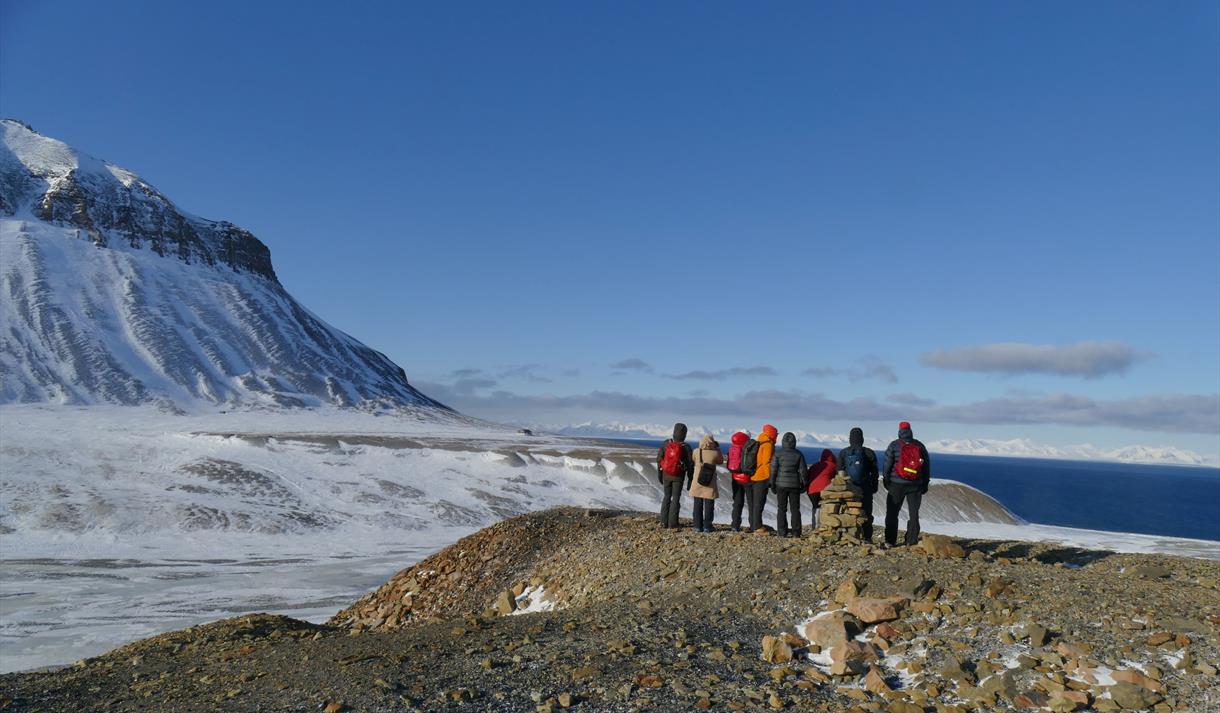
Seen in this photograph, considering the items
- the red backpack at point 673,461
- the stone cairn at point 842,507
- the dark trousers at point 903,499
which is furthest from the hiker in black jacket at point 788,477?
the red backpack at point 673,461

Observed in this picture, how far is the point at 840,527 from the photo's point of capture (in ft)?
52.2

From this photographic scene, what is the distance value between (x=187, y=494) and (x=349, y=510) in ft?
37.5

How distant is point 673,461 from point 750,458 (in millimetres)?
1765

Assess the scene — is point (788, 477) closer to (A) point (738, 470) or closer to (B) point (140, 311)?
(A) point (738, 470)

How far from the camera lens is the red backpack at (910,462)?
47.7ft

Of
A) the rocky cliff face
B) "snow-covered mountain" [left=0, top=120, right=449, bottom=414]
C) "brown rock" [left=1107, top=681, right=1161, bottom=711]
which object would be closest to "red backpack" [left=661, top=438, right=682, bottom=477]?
"brown rock" [left=1107, top=681, right=1161, bottom=711]

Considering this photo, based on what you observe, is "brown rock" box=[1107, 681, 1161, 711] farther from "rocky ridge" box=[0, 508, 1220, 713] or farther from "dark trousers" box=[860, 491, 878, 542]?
Answer: "dark trousers" box=[860, 491, 878, 542]

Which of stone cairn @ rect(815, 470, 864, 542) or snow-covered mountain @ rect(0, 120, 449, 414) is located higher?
snow-covered mountain @ rect(0, 120, 449, 414)

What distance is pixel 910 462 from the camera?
573 inches

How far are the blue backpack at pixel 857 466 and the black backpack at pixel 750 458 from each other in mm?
1946

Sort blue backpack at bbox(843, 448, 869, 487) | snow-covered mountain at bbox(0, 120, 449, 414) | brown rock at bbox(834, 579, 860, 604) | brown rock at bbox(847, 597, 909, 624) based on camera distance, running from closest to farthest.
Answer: brown rock at bbox(847, 597, 909, 624) < brown rock at bbox(834, 579, 860, 604) < blue backpack at bbox(843, 448, 869, 487) < snow-covered mountain at bbox(0, 120, 449, 414)

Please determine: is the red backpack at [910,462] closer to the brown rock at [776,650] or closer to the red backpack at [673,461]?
the red backpack at [673,461]

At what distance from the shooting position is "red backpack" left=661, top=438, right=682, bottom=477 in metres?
16.9

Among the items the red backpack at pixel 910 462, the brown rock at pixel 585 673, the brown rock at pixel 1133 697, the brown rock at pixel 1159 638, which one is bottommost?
the brown rock at pixel 585 673
